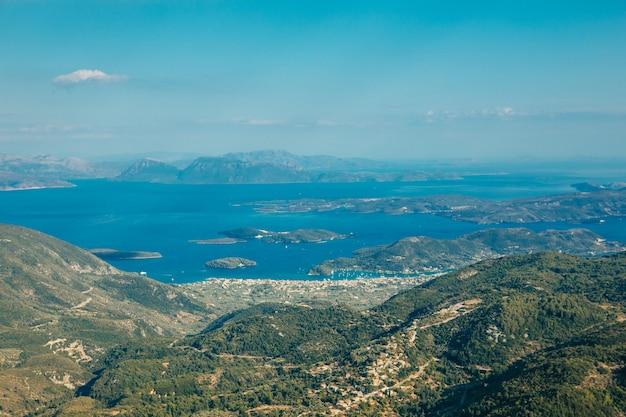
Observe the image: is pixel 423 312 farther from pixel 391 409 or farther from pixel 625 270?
pixel 625 270

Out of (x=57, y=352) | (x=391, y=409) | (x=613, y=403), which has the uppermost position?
(x=613, y=403)

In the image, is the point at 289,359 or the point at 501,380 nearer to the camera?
the point at 501,380

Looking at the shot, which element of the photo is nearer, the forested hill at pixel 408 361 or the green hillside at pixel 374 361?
the forested hill at pixel 408 361

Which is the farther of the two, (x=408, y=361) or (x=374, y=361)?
(x=408, y=361)

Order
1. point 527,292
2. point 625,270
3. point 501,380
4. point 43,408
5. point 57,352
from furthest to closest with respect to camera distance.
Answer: point 625,270 < point 57,352 < point 527,292 < point 43,408 < point 501,380

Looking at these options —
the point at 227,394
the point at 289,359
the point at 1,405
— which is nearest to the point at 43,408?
the point at 1,405

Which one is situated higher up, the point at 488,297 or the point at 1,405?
the point at 488,297

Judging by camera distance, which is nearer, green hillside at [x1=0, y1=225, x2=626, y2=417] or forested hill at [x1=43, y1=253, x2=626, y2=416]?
forested hill at [x1=43, y1=253, x2=626, y2=416]

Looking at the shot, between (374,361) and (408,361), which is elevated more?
(374,361)
